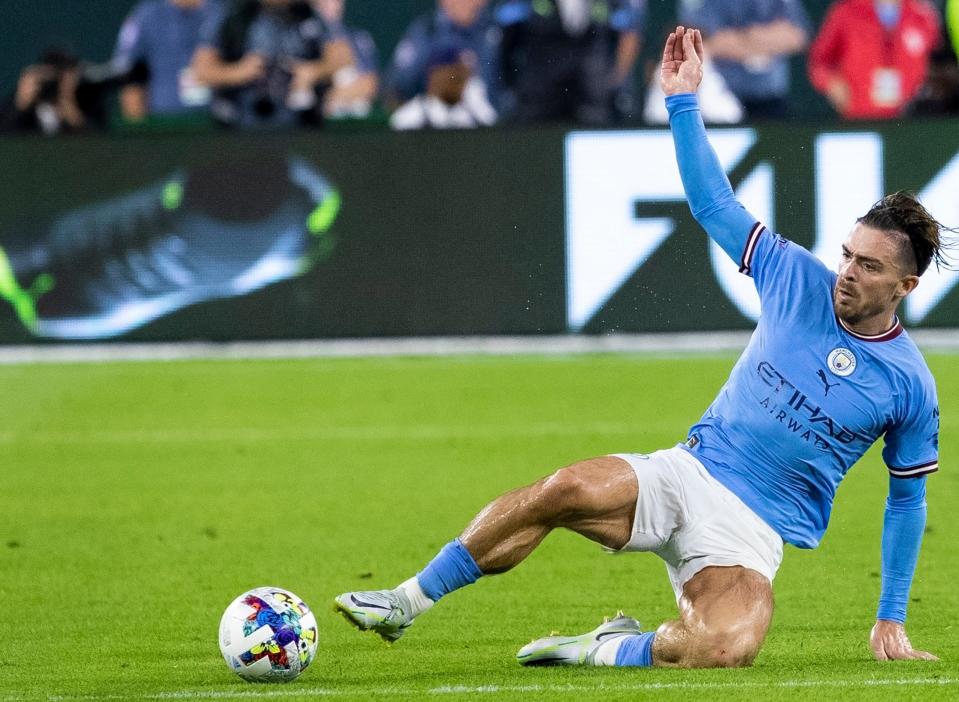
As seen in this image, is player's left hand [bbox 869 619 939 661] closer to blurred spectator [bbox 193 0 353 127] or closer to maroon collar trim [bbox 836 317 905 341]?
maroon collar trim [bbox 836 317 905 341]

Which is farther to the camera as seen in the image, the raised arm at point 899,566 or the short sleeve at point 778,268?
the short sleeve at point 778,268

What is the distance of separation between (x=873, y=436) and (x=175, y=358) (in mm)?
9389

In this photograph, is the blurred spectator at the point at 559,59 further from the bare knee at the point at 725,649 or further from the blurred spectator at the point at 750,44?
the bare knee at the point at 725,649

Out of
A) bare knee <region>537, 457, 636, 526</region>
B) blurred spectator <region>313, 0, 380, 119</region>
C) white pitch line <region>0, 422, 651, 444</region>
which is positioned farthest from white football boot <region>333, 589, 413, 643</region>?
blurred spectator <region>313, 0, 380, 119</region>

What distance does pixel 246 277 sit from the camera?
1434cm

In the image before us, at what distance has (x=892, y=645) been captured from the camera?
232 inches

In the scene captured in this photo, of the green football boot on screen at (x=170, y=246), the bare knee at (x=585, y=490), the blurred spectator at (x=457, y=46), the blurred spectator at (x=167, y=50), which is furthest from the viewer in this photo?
the blurred spectator at (x=167, y=50)

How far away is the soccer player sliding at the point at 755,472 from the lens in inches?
227

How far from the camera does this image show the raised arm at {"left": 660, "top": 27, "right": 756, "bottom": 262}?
19.9 feet

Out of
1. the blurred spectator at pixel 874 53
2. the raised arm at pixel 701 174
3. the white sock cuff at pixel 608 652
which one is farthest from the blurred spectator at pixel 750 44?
the white sock cuff at pixel 608 652

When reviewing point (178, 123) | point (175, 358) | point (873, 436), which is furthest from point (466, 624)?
point (178, 123)

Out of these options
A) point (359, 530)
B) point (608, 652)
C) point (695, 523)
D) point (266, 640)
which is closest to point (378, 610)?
point (266, 640)

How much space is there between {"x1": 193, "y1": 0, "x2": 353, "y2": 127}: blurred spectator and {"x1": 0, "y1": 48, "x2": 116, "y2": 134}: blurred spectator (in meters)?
1.63

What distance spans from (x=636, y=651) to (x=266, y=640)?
119 cm
